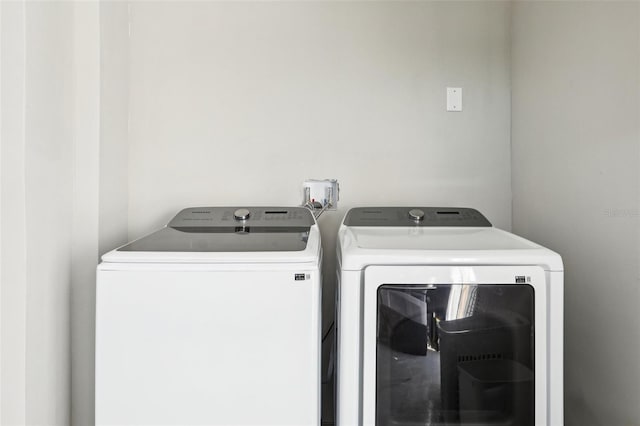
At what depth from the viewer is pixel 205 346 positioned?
975 mm

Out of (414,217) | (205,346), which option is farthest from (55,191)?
(414,217)

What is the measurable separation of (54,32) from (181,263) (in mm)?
930

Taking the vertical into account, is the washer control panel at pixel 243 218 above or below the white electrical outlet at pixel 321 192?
below

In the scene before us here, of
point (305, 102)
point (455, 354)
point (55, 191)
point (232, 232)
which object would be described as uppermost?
point (305, 102)

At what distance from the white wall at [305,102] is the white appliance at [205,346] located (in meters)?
0.73

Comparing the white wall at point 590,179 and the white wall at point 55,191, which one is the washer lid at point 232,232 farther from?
the white wall at point 590,179

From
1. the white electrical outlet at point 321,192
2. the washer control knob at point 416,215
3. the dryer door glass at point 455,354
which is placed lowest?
the dryer door glass at point 455,354

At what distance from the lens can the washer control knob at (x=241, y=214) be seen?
58.2 inches

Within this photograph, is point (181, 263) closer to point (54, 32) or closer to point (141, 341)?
point (141, 341)

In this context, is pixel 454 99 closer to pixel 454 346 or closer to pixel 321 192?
pixel 321 192

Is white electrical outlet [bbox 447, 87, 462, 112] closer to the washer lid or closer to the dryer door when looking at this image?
the washer lid

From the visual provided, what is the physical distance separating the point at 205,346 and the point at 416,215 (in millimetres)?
924

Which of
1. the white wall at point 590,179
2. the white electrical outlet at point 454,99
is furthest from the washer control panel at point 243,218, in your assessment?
the white wall at point 590,179

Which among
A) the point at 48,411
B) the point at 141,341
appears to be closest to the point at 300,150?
the point at 141,341
